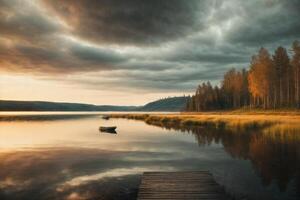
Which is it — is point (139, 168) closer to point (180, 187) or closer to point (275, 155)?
point (180, 187)

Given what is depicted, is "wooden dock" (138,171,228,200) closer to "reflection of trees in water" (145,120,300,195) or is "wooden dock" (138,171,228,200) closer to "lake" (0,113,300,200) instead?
"lake" (0,113,300,200)

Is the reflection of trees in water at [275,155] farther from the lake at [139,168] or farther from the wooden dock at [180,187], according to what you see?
the wooden dock at [180,187]

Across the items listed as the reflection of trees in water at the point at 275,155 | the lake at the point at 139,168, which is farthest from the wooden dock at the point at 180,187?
the reflection of trees in water at the point at 275,155

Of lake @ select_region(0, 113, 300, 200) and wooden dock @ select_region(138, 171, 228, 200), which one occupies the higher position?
wooden dock @ select_region(138, 171, 228, 200)

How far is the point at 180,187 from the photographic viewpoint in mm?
14773

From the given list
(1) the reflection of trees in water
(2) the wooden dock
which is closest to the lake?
(1) the reflection of trees in water

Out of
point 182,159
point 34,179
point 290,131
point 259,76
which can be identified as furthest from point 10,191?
point 259,76

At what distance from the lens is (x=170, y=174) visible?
17.5 meters

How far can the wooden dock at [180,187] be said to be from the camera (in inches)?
528

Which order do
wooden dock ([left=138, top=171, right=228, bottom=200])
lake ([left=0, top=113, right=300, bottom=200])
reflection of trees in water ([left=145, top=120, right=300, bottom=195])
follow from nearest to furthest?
wooden dock ([left=138, top=171, right=228, bottom=200])
lake ([left=0, top=113, right=300, bottom=200])
reflection of trees in water ([left=145, top=120, right=300, bottom=195])

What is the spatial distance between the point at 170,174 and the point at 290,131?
30999mm

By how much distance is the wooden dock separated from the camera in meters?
13.4

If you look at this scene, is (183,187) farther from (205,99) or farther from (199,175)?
(205,99)

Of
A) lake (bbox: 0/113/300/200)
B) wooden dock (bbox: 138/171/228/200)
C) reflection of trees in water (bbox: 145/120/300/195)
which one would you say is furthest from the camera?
reflection of trees in water (bbox: 145/120/300/195)
